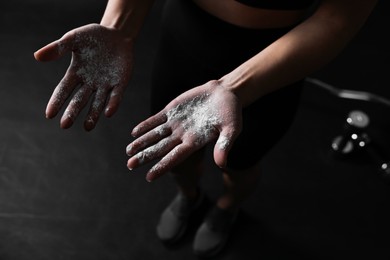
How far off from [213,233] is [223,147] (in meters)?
0.75

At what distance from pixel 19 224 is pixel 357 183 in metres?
1.15

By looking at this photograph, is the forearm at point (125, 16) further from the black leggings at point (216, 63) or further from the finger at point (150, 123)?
the finger at point (150, 123)

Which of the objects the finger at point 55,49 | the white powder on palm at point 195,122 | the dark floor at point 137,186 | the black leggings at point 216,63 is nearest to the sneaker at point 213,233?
the dark floor at point 137,186

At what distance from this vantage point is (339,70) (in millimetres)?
1894

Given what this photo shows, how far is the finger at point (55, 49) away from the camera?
821mm

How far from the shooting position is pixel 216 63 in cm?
92

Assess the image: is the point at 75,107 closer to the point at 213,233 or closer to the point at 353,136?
the point at 213,233

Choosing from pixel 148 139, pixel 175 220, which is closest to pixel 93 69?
pixel 148 139

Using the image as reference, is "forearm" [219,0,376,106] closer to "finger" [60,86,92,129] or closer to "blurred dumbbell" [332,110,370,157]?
"finger" [60,86,92,129]

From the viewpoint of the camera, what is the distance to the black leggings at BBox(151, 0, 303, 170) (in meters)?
0.89

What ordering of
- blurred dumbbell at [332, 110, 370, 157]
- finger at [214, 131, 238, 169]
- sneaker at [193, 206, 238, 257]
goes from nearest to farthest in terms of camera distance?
finger at [214, 131, 238, 169] < sneaker at [193, 206, 238, 257] < blurred dumbbell at [332, 110, 370, 157]

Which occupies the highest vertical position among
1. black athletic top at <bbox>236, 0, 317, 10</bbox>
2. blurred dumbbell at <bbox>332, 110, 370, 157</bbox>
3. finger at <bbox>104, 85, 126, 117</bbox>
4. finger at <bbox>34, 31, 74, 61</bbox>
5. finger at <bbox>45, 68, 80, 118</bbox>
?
finger at <bbox>34, 31, 74, 61</bbox>

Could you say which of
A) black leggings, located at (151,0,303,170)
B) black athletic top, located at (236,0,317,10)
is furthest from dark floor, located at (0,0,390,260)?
black athletic top, located at (236,0,317,10)

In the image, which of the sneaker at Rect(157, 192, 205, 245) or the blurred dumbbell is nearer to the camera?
the sneaker at Rect(157, 192, 205, 245)
